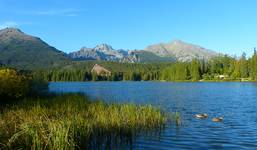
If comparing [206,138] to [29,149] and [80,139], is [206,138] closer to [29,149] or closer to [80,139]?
[80,139]

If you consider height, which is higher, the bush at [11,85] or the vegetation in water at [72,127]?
the bush at [11,85]

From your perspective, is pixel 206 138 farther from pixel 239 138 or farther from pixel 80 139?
pixel 80 139

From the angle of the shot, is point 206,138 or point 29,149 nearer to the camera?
point 29,149

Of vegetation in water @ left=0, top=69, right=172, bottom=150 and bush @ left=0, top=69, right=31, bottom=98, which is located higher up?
bush @ left=0, top=69, right=31, bottom=98

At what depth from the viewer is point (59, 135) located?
1681cm

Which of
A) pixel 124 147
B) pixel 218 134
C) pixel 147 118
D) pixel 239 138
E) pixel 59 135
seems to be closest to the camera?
pixel 59 135

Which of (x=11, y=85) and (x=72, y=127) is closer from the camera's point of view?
(x=72, y=127)

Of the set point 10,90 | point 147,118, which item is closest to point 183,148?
point 147,118

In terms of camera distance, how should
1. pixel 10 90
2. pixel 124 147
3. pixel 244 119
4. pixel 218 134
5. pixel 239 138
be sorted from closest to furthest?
pixel 124 147 → pixel 239 138 → pixel 218 134 → pixel 244 119 → pixel 10 90

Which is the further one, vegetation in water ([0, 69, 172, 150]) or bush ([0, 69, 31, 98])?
bush ([0, 69, 31, 98])

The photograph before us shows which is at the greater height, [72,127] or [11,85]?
[11,85]

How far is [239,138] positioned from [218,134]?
2.12 meters

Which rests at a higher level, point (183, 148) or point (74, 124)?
point (74, 124)

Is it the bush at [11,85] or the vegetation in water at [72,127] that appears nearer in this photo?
the vegetation in water at [72,127]
